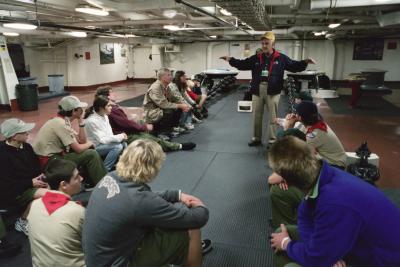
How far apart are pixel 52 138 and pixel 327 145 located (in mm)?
2502

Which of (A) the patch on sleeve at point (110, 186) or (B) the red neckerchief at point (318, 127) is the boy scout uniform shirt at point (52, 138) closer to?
(A) the patch on sleeve at point (110, 186)

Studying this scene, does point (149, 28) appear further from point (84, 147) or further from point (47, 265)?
point (47, 265)

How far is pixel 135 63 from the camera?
16.9 metres

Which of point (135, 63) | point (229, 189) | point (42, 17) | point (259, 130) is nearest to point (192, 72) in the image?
point (135, 63)

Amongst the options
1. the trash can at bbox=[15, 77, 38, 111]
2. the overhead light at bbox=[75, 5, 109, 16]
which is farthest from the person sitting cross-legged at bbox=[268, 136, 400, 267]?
the trash can at bbox=[15, 77, 38, 111]

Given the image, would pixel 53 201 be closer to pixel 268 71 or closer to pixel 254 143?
pixel 268 71

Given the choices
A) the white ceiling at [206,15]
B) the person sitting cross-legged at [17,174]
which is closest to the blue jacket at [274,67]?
the white ceiling at [206,15]

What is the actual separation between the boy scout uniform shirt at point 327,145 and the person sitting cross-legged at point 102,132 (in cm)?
215

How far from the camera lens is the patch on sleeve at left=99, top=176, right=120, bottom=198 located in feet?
4.82

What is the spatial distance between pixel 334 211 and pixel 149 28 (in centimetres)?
916

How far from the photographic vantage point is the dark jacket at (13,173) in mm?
2398

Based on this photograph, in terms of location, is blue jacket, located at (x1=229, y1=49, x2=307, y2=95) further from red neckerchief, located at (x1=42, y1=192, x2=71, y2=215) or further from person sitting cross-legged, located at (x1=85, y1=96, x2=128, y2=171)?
red neckerchief, located at (x1=42, y1=192, x2=71, y2=215)

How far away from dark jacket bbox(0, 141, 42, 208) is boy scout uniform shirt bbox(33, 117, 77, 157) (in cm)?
32

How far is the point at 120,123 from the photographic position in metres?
4.07
